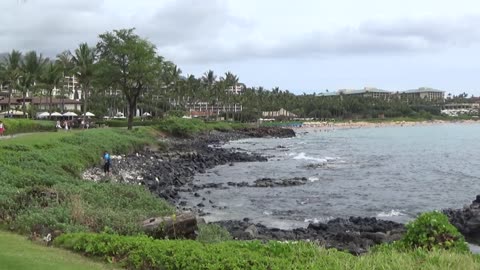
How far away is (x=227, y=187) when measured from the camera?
1373 inches

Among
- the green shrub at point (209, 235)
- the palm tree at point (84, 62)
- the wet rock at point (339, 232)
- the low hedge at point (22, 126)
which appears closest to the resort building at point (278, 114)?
the palm tree at point (84, 62)

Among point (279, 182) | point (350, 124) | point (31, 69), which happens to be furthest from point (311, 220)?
point (350, 124)

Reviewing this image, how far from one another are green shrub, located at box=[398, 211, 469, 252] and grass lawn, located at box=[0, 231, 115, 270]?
588cm

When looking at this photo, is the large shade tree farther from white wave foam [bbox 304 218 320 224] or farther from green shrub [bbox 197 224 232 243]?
green shrub [bbox 197 224 232 243]

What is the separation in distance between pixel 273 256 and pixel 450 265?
9.33ft

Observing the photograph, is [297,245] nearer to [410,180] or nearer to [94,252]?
[94,252]

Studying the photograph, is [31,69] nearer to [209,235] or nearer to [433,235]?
[209,235]

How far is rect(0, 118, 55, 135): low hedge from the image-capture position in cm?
4453

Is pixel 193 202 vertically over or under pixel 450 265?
under

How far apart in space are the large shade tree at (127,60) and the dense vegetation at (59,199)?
33.0m

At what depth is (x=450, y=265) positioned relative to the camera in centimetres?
819

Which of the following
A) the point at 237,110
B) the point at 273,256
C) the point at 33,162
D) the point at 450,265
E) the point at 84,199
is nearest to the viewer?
the point at 450,265

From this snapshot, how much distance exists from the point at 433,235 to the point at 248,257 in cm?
404

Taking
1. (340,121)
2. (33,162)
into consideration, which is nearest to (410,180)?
(33,162)
